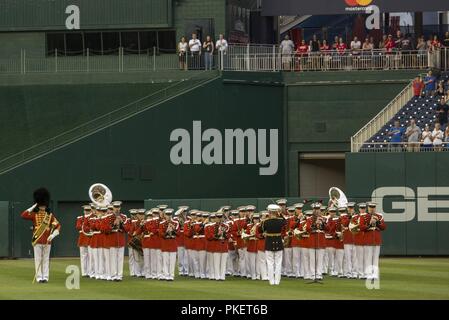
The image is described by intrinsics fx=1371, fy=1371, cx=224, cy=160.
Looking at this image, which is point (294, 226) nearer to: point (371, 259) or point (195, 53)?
point (371, 259)

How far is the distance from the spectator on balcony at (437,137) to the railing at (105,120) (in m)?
9.16

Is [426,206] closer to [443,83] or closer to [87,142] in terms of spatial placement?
[443,83]

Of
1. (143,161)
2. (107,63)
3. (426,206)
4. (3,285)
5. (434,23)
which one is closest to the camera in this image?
(3,285)

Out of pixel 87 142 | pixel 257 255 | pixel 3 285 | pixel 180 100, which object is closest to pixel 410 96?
pixel 180 100

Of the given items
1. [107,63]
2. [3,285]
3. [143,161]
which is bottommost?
[3,285]

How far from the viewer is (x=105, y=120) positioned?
53062 mm

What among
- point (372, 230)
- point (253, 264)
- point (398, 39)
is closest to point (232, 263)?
point (253, 264)

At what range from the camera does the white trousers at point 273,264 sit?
111 feet

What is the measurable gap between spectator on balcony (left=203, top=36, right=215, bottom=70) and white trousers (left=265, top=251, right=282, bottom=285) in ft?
69.5

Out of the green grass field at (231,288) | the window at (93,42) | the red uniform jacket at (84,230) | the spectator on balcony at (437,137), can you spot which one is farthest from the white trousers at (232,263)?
the window at (93,42)

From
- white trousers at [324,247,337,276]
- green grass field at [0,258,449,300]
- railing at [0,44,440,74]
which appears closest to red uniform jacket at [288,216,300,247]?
green grass field at [0,258,449,300]

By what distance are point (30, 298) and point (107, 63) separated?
28.3 m

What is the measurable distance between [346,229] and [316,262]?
2.34m

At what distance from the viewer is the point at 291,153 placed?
54719 mm
